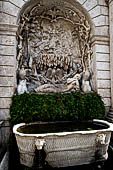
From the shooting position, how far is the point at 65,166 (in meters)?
3.17

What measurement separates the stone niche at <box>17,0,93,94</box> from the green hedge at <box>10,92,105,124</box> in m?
0.54

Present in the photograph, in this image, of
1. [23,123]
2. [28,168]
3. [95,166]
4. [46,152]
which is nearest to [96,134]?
[95,166]

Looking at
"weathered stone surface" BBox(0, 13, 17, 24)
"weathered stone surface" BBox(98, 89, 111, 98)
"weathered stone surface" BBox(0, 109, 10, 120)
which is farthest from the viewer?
"weathered stone surface" BBox(98, 89, 111, 98)

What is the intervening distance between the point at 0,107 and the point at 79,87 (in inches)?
107

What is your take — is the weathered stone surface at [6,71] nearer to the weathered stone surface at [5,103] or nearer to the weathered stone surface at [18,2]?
the weathered stone surface at [5,103]

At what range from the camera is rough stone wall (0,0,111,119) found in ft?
15.0

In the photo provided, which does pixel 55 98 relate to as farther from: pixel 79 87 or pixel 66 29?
pixel 66 29

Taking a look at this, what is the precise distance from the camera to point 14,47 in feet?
15.6

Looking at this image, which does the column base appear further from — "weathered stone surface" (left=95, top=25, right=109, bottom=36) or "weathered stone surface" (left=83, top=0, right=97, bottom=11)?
"weathered stone surface" (left=83, top=0, right=97, bottom=11)

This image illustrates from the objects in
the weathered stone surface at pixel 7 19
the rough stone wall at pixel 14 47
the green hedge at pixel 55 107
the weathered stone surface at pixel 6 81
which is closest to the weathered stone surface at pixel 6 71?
the rough stone wall at pixel 14 47

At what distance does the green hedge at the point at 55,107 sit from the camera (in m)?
4.31

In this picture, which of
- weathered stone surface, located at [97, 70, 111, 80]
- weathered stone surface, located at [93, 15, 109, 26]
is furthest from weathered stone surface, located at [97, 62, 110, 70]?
weathered stone surface, located at [93, 15, 109, 26]

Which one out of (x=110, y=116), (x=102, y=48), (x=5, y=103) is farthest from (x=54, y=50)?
(x=110, y=116)

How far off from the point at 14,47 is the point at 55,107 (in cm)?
228
